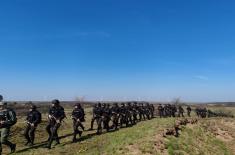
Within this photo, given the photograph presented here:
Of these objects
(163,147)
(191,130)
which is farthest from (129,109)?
(163,147)

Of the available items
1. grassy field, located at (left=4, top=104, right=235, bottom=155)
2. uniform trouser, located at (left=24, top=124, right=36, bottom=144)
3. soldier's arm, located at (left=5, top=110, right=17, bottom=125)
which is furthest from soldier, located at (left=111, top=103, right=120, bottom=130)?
soldier's arm, located at (left=5, top=110, right=17, bottom=125)

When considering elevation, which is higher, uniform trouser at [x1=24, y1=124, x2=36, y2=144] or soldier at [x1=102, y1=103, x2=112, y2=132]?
soldier at [x1=102, y1=103, x2=112, y2=132]

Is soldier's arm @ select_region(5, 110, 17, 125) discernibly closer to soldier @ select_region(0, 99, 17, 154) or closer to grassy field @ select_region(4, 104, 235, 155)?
soldier @ select_region(0, 99, 17, 154)

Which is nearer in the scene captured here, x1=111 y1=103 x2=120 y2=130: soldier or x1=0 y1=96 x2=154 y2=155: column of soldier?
x1=0 y1=96 x2=154 y2=155: column of soldier

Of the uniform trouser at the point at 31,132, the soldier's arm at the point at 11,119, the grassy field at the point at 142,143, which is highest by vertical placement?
the soldier's arm at the point at 11,119

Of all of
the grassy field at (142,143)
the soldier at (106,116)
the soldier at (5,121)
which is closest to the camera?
the soldier at (5,121)

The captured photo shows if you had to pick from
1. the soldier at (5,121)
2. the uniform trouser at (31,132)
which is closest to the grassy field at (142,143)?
the uniform trouser at (31,132)

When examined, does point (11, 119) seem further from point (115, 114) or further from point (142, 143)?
point (115, 114)

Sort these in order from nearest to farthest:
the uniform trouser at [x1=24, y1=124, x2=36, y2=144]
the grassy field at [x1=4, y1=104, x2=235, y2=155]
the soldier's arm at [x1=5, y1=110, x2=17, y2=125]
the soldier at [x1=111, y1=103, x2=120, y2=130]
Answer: the soldier's arm at [x1=5, y1=110, x2=17, y2=125], the grassy field at [x1=4, y1=104, x2=235, y2=155], the uniform trouser at [x1=24, y1=124, x2=36, y2=144], the soldier at [x1=111, y1=103, x2=120, y2=130]

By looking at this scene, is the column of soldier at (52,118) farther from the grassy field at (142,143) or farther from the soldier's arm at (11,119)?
the grassy field at (142,143)

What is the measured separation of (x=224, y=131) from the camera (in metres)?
37.8

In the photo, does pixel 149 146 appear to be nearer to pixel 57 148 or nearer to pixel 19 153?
pixel 57 148

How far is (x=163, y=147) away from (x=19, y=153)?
969cm

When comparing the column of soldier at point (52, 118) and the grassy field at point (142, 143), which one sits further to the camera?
the grassy field at point (142, 143)
